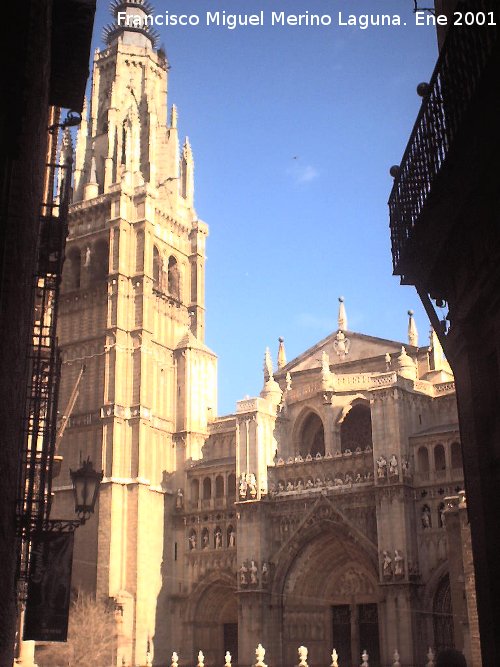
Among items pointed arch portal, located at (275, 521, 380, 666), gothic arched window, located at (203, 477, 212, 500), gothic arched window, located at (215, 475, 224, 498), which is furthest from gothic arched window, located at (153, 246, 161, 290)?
pointed arch portal, located at (275, 521, 380, 666)

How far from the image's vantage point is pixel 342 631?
42.8m

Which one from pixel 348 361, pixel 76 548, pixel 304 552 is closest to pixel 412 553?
pixel 304 552

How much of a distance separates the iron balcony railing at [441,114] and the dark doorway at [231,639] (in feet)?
130

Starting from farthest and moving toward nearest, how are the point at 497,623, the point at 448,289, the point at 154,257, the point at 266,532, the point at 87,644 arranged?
the point at 154,257
the point at 266,532
the point at 87,644
the point at 448,289
the point at 497,623

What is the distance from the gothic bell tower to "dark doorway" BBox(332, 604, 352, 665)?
9.64m

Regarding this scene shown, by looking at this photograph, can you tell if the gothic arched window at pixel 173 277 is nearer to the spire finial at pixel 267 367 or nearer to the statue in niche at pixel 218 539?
the spire finial at pixel 267 367

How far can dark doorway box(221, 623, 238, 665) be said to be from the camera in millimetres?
46438

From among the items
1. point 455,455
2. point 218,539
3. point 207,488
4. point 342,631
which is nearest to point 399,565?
point 455,455

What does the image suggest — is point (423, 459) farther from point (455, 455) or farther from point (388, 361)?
point (388, 361)

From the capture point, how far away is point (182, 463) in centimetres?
5019

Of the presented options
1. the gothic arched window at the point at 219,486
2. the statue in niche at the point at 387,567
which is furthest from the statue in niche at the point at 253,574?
the statue in niche at the point at 387,567

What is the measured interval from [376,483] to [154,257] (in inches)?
857

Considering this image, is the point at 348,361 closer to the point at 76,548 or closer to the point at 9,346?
the point at 76,548

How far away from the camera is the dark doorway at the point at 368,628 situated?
41.5 m
